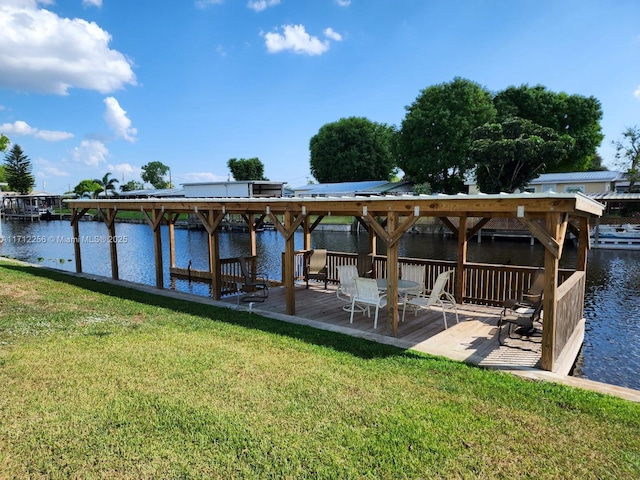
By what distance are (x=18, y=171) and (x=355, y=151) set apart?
188 ft

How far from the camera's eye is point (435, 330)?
6672 mm

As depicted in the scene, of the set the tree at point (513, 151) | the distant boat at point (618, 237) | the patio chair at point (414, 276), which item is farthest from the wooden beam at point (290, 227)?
the distant boat at point (618, 237)

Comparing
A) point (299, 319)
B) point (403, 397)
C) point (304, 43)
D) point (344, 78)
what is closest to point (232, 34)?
point (304, 43)

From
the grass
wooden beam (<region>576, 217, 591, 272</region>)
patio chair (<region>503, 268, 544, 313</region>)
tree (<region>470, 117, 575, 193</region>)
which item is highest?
tree (<region>470, 117, 575, 193</region>)

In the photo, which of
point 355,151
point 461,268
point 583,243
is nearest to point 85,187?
point 355,151

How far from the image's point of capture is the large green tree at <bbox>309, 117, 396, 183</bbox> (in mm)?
52844

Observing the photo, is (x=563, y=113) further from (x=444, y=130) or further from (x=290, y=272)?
(x=290, y=272)

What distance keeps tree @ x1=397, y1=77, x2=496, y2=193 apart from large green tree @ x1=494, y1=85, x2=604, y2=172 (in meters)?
2.62

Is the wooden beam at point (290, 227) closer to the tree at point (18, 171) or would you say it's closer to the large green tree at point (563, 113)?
the large green tree at point (563, 113)

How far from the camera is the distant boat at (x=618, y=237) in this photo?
2548cm

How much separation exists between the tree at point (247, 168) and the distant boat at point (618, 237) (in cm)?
5781

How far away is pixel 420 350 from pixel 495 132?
2753 cm

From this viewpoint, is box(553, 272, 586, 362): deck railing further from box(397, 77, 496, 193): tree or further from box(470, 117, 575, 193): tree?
box(397, 77, 496, 193): tree

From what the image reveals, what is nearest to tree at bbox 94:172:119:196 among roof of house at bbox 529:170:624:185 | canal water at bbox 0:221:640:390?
canal water at bbox 0:221:640:390
